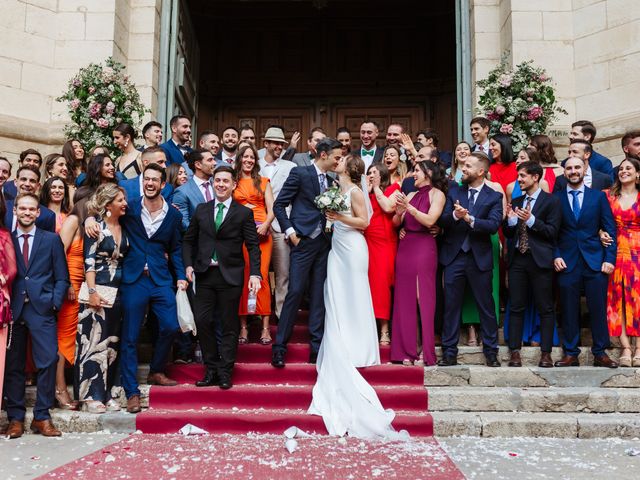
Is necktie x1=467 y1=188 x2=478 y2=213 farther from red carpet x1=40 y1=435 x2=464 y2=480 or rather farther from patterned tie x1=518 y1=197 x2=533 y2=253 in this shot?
red carpet x1=40 y1=435 x2=464 y2=480

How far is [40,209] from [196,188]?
5.03 feet

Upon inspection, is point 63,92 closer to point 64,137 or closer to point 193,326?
point 64,137

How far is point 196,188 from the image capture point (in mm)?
6816

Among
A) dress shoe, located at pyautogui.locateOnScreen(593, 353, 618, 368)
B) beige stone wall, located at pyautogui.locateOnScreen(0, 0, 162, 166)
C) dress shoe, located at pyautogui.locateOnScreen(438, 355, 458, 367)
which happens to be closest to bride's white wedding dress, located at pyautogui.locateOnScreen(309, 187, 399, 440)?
dress shoe, located at pyautogui.locateOnScreen(438, 355, 458, 367)

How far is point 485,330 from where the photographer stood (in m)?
6.26

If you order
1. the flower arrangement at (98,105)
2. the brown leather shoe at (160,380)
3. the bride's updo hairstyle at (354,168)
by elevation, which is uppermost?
the flower arrangement at (98,105)

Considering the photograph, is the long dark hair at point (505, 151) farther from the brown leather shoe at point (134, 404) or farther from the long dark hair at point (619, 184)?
the brown leather shoe at point (134, 404)

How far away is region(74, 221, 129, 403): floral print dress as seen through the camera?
224 inches

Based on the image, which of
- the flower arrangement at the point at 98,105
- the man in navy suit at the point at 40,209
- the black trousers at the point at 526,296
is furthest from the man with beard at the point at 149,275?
the black trousers at the point at 526,296

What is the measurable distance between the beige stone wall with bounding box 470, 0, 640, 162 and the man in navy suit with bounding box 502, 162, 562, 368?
129 inches

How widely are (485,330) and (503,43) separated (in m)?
5.63

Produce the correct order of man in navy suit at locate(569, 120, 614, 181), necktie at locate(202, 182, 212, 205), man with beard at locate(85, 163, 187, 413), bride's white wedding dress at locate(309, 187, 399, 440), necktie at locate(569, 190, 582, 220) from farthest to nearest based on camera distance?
man in navy suit at locate(569, 120, 614, 181), necktie at locate(202, 182, 212, 205), necktie at locate(569, 190, 582, 220), man with beard at locate(85, 163, 187, 413), bride's white wedding dress at locate(309, 187, 399, 440)

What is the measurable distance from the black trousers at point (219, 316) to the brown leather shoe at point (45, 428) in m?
1.34

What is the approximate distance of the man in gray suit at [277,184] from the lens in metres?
6.86
